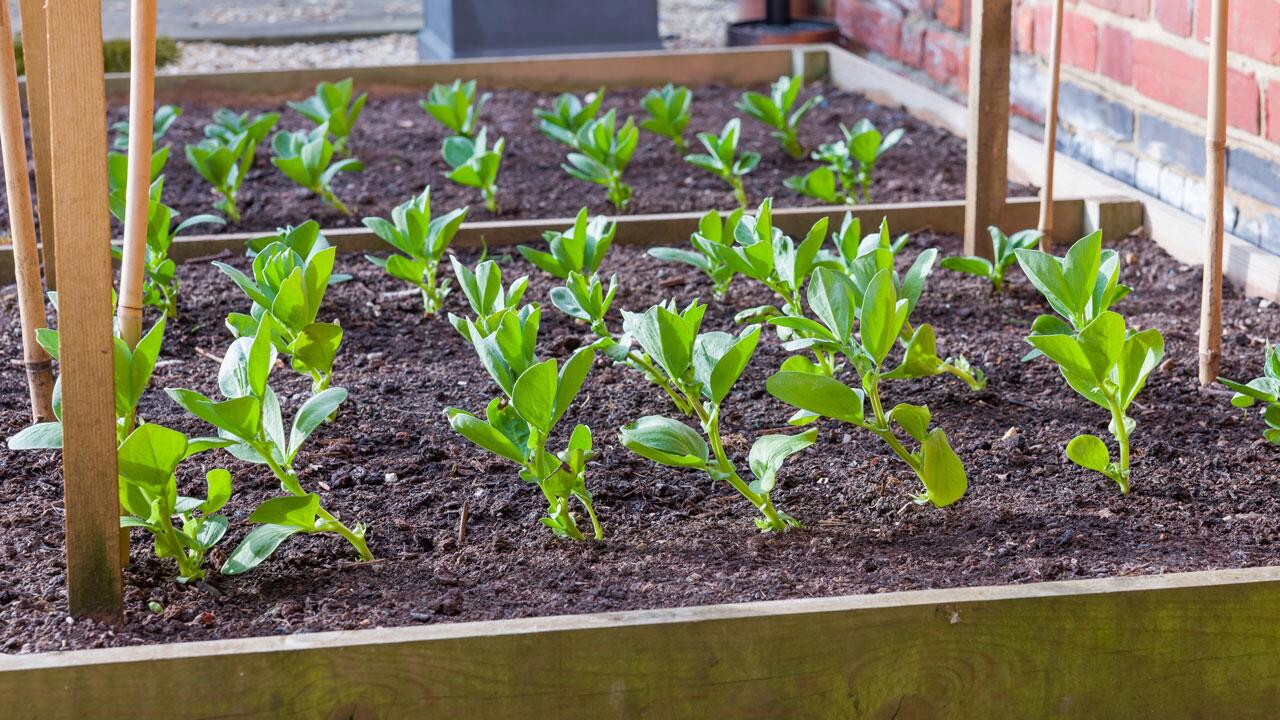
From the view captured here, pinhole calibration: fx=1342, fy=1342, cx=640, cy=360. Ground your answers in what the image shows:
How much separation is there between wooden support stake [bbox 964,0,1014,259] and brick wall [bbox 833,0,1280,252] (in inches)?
16.9

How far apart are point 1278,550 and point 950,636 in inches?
15.3

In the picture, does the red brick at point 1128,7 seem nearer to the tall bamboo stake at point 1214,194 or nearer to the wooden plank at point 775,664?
the tall bamboo stake at point 1214,194

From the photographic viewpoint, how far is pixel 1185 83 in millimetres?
2420

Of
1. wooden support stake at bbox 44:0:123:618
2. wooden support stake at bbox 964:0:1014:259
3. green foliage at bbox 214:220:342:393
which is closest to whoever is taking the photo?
wooden support stake at bbox 44:0:123:618

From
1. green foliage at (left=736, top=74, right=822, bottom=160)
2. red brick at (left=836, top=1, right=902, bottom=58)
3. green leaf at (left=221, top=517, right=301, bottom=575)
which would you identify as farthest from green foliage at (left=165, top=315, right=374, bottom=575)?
red brick at (left=836, top=1, right=902, bottom=58)

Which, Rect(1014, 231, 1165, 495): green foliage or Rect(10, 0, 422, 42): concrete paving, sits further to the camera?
Rect(10, 0, 422, 42): concrete paving

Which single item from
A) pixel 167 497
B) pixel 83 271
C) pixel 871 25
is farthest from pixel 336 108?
pixel 83 271

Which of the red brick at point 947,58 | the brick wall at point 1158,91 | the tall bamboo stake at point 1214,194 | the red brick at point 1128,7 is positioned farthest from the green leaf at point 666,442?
the red brick at point 947,58

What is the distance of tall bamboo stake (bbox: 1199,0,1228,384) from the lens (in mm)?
1528

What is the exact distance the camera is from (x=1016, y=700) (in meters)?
1.12

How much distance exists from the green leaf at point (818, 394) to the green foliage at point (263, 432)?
0.40 metres

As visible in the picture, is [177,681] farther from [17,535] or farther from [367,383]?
[367,383]

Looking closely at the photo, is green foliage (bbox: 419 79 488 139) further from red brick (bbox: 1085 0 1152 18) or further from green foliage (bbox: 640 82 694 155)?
red brick (bbox: 1085 0 1152 18)

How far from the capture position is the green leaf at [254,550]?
47.5 inches
